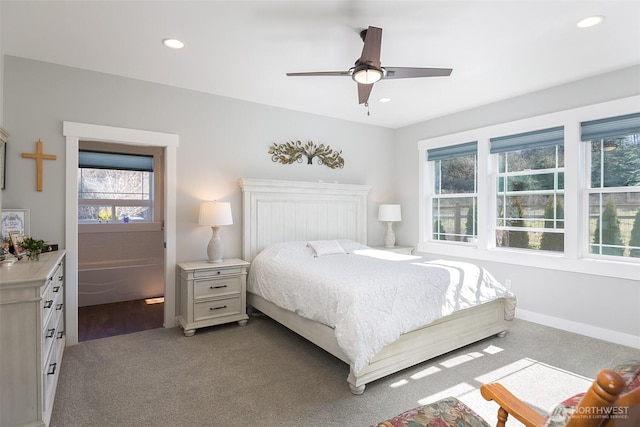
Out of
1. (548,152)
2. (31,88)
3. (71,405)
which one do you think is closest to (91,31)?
(31,88)

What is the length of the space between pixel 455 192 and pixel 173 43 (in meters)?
3.98

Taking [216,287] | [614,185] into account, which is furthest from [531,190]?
[216,287]

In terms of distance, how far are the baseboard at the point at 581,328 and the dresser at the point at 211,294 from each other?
3.26 m

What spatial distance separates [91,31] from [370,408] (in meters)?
3.38

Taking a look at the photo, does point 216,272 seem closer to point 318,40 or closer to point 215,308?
point 215,308

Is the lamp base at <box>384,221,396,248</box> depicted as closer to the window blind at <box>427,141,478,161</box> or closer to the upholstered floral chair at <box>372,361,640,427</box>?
the window blind at <box>427,141,478,161</box>

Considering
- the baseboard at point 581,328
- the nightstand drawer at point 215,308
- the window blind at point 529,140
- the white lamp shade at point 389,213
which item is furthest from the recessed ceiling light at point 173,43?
the baseboard at point 581,328

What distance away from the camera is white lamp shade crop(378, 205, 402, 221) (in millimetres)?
5211

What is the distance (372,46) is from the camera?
2.25 metres

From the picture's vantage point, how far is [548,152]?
391 centimetres

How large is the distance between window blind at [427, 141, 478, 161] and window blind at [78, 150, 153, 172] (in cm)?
471

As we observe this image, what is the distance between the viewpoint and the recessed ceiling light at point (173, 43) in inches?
107

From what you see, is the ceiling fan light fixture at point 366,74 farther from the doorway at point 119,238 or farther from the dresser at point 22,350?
the doorway at point 119,238

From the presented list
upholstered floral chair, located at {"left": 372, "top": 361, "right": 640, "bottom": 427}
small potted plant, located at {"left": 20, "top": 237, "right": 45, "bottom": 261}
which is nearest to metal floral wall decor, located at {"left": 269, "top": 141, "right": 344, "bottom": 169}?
small potted plant, located at {"left": 20, "top": 237, "right": 45, "bottom": 261}
